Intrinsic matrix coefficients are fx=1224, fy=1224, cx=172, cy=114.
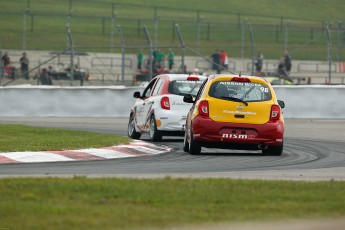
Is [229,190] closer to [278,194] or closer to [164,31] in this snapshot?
[278,194]

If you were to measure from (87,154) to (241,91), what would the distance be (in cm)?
282

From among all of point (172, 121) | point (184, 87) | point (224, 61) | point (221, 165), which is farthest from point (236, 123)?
point (224, 61)

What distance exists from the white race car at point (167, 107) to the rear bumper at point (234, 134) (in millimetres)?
3335

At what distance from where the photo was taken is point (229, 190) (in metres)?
12.4

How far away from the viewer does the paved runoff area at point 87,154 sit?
17231 mm

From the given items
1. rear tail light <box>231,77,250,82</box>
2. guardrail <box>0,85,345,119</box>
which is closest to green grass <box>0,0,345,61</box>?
guardrail <box>0,85,345,119</box>

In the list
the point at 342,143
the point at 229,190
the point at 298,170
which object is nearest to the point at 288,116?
the point at 342,143

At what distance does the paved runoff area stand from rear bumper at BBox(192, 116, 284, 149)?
950 mm

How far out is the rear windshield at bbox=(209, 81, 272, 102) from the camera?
19.5 meters

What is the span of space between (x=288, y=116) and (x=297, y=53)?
17120 mm

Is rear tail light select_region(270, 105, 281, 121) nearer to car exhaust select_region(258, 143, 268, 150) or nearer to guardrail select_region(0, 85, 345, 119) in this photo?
car exhaust select_region(258, 143, 268, 150)

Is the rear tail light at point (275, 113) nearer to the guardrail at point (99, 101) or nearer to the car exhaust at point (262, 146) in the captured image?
the car exhaust at point (262, 146)

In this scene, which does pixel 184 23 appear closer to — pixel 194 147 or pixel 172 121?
pixel 172 121

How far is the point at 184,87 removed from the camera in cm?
2300
